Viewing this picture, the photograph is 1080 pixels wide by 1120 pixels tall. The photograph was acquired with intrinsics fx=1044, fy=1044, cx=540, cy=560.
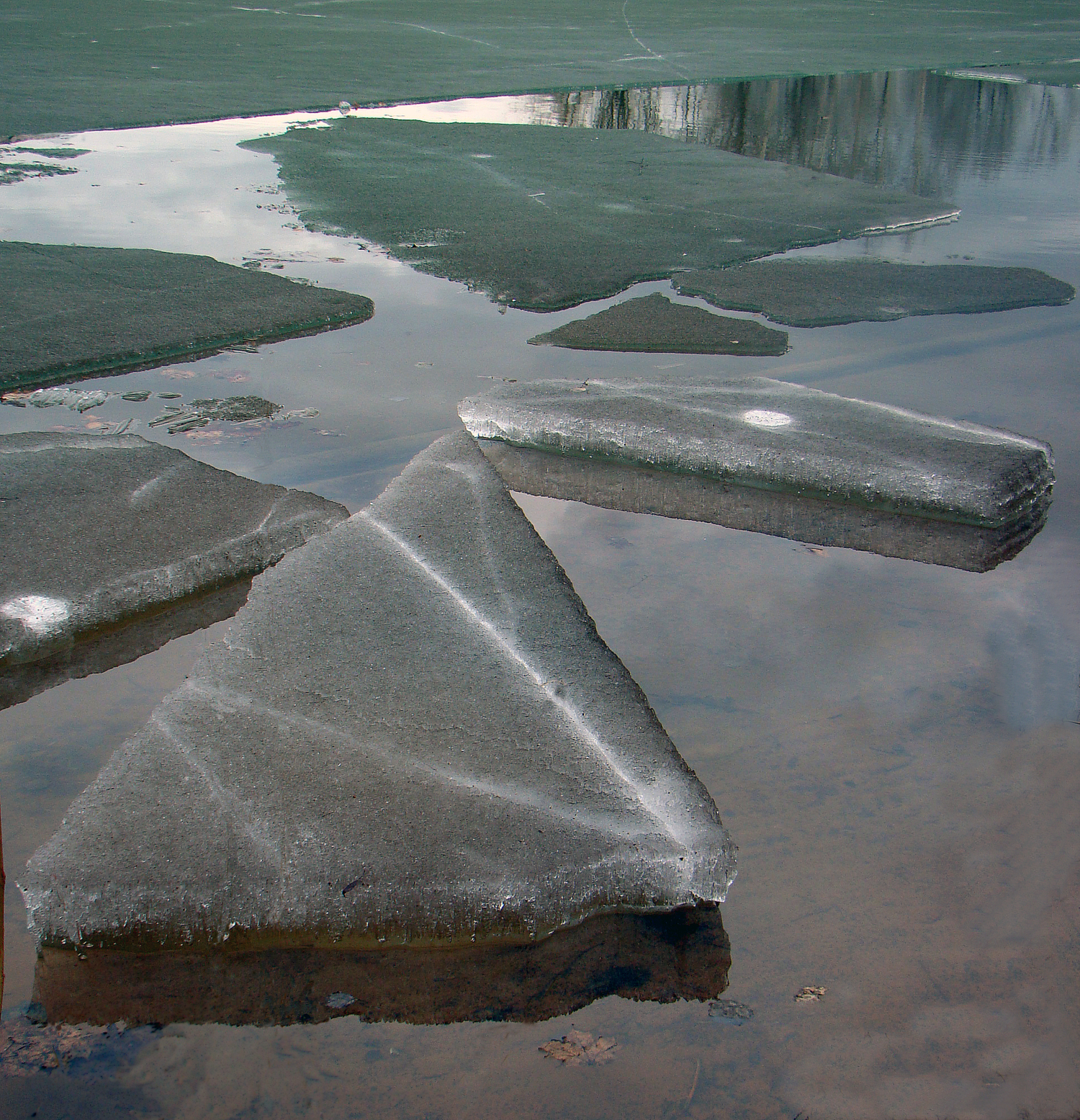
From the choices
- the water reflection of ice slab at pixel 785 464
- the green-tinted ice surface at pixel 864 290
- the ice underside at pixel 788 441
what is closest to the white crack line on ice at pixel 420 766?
the water reflection of ice slab at pixel 785 464

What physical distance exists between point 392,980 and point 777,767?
0.72 metres

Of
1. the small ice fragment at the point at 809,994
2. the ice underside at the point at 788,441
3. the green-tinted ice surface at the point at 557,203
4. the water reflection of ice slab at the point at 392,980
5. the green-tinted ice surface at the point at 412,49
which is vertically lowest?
the water reflection of ice slab at the point at 392,980

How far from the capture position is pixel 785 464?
8.82 ft

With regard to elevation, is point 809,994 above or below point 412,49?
below

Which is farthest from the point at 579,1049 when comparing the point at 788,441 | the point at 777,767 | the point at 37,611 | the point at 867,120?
the point at 867,120

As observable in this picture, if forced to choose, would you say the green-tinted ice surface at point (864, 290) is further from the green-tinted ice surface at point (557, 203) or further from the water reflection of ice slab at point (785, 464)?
the water reflection of ice slab at point (785, 464)

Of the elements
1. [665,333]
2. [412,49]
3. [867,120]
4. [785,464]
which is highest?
[412,49]

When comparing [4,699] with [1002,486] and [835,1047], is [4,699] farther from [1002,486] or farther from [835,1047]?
[1002,486]

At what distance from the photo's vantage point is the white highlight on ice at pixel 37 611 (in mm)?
1998

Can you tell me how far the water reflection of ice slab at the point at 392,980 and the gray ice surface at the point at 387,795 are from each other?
1.1 inches

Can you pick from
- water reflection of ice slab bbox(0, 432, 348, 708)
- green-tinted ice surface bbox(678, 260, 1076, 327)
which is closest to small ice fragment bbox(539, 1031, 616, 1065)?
water reflection of ice slab bbox(0, 432, 348, 708)

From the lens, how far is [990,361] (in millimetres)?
3631

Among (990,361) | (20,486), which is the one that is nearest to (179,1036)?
(20,486)

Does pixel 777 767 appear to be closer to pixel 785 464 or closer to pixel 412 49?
pixel 785 464
